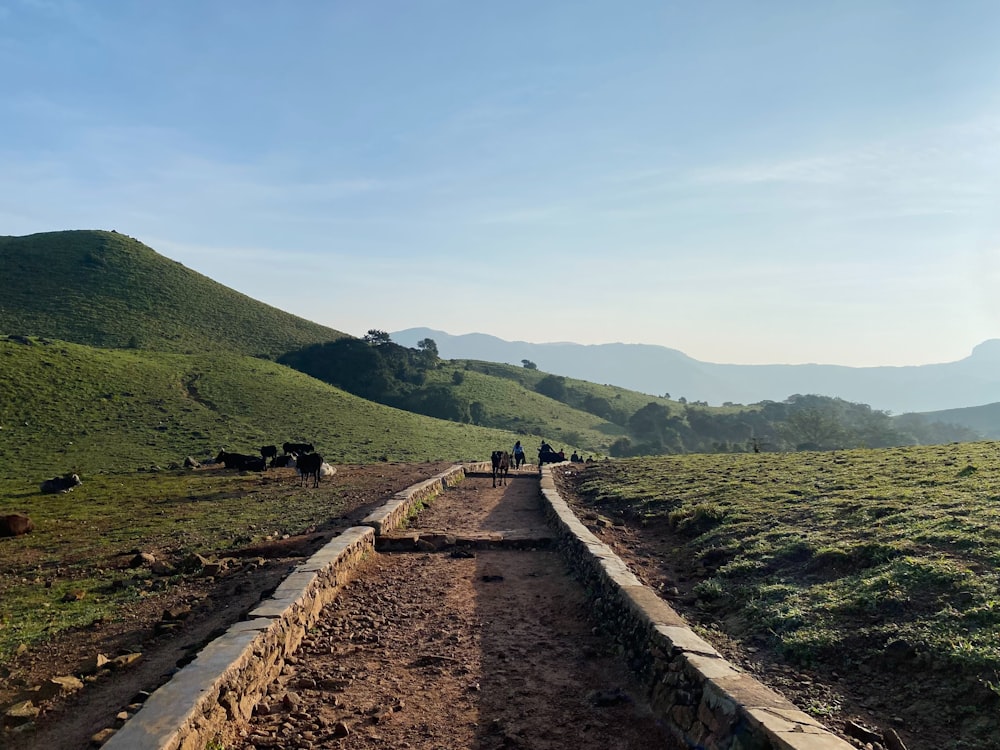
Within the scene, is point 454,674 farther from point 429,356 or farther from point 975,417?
point 975,417

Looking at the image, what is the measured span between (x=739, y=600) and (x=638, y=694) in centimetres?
243

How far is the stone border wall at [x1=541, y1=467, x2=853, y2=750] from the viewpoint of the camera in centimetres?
410

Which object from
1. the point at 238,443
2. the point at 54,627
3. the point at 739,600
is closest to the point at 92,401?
Result: the point at 238,443

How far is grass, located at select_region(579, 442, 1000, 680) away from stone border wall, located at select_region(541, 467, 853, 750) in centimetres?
119

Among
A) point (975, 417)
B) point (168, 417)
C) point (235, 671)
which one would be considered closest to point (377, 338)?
point (168, 417)

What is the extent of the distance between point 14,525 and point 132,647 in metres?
10.0

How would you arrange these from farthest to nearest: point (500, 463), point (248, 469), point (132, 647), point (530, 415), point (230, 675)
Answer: point (530, 415) → point (248, 469) → point (500, 463) → point (132, 647) → point (230, 675)

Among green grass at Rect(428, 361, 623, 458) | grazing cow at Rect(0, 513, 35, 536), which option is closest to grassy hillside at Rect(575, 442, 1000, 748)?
grazing cow at Rect(0, 513, 35, 536)

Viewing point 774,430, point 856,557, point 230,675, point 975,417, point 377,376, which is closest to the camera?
point 230,675

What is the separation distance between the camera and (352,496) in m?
18.1

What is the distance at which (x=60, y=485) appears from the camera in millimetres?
21234

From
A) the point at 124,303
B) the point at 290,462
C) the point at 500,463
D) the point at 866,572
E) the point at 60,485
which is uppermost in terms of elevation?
the point at 124,303

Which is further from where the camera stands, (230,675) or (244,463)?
(244,463)

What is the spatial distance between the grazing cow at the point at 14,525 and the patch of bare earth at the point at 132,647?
16.7 feet
